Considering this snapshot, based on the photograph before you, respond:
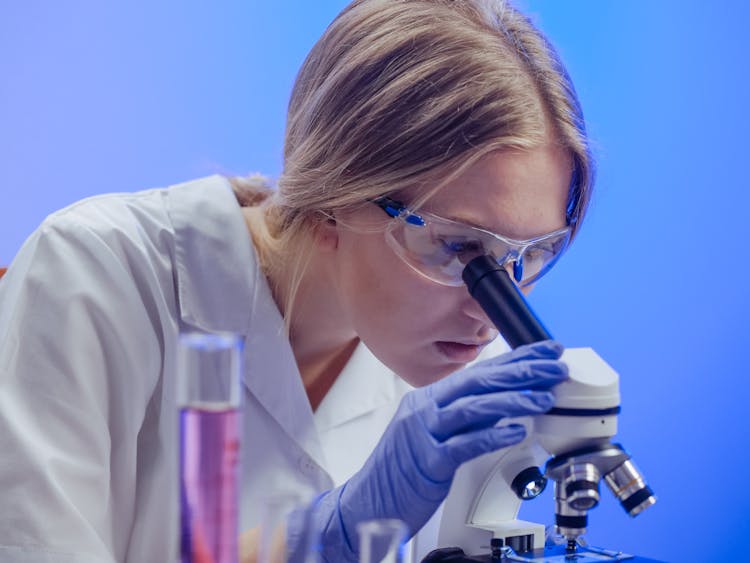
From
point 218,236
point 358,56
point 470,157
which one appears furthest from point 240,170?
point 470,157

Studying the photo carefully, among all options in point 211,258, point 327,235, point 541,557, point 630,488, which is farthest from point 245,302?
point 630,488

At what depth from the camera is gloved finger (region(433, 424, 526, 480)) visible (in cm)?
111

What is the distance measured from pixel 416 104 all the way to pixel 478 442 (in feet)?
1.68

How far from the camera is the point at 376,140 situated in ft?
4.53

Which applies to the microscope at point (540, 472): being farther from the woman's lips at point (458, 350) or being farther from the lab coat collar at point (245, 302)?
the lab coat collar at point (245, 302)

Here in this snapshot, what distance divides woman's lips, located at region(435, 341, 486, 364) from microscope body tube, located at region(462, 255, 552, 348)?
0.55 ft

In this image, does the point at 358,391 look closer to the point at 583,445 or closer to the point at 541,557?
the point at 541,557

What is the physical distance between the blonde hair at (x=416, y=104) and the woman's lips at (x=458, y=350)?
0.24 metres

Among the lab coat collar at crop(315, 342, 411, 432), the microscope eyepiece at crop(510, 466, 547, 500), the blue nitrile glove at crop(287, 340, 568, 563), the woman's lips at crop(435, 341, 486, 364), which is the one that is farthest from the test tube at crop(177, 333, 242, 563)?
the lab coat collar at crop(315, 342, 411, 432)

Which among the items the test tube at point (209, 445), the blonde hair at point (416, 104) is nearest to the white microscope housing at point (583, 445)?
the blonde hair at point (416, 104)

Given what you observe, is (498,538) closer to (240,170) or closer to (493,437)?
(493,437)

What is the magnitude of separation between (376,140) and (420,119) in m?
0.07

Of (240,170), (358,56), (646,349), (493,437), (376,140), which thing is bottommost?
(646,349)

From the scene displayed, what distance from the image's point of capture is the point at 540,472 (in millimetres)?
1319
